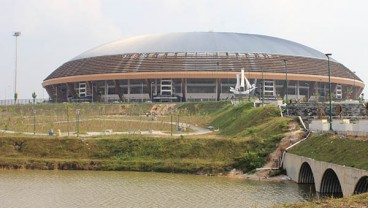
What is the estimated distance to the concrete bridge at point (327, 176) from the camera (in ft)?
71.7

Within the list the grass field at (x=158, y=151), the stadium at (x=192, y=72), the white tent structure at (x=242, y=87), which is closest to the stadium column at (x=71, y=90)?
the stadium at (x=192, y=72)

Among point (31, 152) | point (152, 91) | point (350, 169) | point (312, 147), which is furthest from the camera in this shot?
point (152, 91)

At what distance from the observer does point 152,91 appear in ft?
343

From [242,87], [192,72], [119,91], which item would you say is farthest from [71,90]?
[242,87]

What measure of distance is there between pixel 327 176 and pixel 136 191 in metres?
11.2

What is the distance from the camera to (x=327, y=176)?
27438mm

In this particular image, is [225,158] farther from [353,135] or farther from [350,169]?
[350,169]

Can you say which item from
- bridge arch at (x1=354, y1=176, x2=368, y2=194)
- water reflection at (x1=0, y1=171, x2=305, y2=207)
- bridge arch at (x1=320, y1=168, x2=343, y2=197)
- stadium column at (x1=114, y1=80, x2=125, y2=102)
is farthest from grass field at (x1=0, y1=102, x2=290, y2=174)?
stadium column at (x1=114, y1=80, x2=125, y2=102)

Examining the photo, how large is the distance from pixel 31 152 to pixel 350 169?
29.4 metres

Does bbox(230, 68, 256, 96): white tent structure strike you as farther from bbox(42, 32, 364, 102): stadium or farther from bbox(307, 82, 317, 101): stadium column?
bbox(307, 82, 317, 101): stadium column

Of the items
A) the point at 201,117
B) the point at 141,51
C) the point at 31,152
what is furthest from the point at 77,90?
the point at 31,152

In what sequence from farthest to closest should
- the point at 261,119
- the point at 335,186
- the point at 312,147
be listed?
1. the point at 261,119
2. the point at 312,147
3. the point at 335,186

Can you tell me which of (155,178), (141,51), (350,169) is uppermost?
(141,51)

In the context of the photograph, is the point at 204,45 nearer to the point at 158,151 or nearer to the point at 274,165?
the point at 158,151
